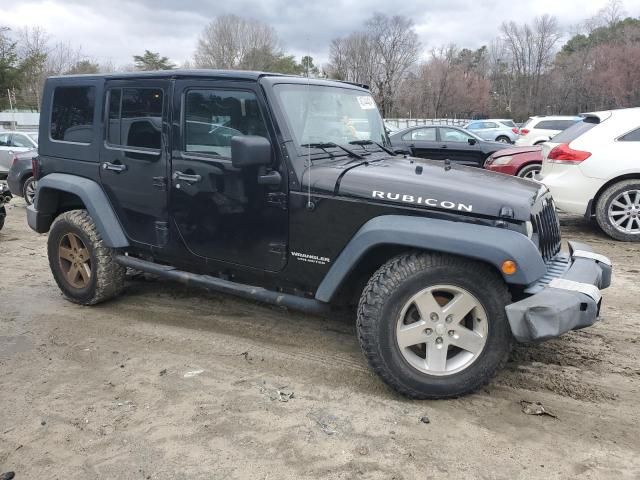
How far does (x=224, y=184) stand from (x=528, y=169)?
288 inches

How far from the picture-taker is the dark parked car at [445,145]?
12.7 metres

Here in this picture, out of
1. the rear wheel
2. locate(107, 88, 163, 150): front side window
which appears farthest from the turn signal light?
the rear wheel

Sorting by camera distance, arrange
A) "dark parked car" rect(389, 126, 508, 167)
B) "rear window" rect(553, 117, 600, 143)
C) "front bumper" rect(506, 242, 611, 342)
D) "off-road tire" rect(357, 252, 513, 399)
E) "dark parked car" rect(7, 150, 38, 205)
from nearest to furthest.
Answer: "front bumper" rect(506, 242, 611, 342) → "off-road tire" rect(357, 252, 513, 399) → "rear window" rect(553, 117, 600, 143) → "dark parked car" rect(7, 150, 38, 205) → "dark parked car" rect(389, 126, 508, 167)

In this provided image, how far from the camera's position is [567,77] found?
57031mm

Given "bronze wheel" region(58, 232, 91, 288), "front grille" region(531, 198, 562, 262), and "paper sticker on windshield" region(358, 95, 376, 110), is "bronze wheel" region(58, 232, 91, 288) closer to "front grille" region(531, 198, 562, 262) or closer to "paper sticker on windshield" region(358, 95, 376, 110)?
"paper sticker on windshield" region(358, 95, 376, 110)

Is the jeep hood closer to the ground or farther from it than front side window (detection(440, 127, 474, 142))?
closer to the ground

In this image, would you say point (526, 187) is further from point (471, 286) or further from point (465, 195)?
point (471, 286)

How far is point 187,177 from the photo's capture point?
13.0 ft

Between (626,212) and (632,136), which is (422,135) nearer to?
(632,136)

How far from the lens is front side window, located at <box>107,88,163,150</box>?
13.7 ft

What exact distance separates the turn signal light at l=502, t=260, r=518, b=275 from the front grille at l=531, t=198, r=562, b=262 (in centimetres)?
42

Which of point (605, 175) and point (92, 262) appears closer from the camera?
point (92, 262)

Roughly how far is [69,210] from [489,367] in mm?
4069

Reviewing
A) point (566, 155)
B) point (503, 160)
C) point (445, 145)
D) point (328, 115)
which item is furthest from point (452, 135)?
point (328, 115)
